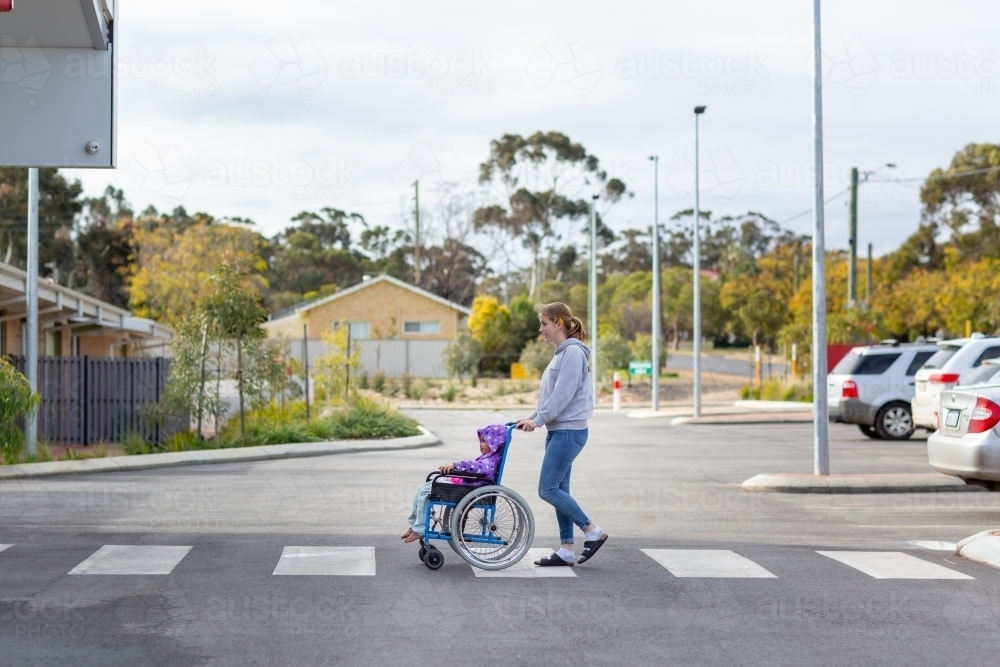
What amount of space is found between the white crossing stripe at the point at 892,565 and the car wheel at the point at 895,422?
14.6m

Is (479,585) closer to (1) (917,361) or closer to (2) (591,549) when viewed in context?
(2) (591,549)

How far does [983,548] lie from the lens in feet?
33.8

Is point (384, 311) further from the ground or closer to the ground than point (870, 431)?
further from the ground

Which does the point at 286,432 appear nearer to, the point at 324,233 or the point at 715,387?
the point at 715,387

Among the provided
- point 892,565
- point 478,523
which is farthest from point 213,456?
point 892,565

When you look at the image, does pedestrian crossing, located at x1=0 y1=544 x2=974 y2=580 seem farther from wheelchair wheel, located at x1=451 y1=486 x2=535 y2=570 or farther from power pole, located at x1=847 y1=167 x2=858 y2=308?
power pole, located at x1=847 y1=167 x2=858 y2=308

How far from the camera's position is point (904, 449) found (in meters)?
22.1

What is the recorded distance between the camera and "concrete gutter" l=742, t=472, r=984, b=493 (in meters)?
15.7

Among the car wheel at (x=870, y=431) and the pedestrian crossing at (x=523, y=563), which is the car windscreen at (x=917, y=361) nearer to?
the car wheel at (x=870, y=431)

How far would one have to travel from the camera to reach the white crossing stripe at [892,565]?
925 centimetres

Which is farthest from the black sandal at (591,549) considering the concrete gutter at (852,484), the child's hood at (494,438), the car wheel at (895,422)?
the car wheel at (895,422)

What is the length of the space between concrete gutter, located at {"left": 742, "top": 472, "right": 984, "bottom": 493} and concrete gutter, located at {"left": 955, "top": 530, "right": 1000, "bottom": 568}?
483cm

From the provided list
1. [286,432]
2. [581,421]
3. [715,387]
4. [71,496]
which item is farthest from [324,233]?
[581,421]

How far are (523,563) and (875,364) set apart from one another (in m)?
16.3
